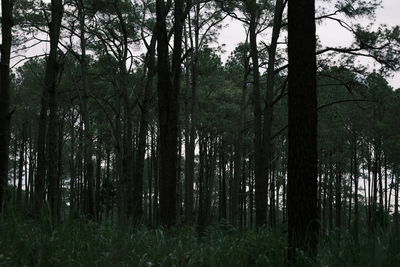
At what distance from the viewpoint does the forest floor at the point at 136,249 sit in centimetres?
457

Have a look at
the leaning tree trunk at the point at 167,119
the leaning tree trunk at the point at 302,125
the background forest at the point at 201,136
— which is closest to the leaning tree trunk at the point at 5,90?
the background forest at the point at 201,136

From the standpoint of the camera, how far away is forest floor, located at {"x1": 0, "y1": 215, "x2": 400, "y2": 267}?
4570mm

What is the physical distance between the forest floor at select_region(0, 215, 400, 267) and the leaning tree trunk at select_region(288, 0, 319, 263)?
453 mm

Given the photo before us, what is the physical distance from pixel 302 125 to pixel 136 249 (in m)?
2.68

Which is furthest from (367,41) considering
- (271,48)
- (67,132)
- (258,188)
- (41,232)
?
(67,132)

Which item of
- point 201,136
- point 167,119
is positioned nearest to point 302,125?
point 167,119

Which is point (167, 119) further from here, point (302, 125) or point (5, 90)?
point (302, 125)

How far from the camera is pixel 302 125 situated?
597 cm

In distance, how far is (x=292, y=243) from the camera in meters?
5.52

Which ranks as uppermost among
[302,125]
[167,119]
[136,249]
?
[167,119]

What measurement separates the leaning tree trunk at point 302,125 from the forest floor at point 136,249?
17.8 inches

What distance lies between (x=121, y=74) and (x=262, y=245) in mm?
18749

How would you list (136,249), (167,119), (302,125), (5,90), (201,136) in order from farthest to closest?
(201,136) < (167,119) < (5,90) < (136,249) < (302,125)

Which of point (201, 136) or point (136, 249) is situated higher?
point (201, 136)
